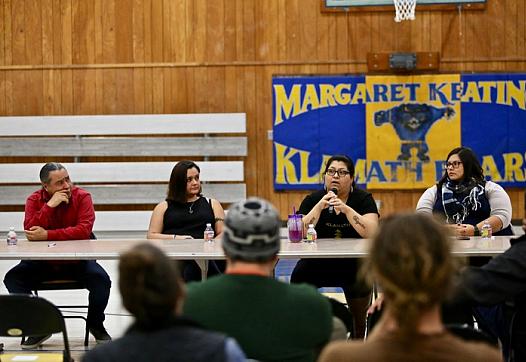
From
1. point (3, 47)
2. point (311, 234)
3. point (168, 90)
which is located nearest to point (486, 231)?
point (311, 234)

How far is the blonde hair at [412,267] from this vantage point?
197cm

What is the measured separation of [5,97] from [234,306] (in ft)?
32.9

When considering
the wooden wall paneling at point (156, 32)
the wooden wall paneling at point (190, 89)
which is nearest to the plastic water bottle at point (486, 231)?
the wooden wall paneling at point (190, 89)

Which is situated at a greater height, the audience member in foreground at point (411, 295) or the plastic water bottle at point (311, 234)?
the audience member in foreground at point (411, 295)

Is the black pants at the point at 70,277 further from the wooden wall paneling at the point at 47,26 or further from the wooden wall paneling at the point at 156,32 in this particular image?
the wooden wall paneling at the point at 47,26

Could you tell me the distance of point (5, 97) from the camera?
1197 centimetres

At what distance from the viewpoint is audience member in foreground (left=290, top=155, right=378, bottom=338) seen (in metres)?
5.70

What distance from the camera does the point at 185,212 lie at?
6.23 m

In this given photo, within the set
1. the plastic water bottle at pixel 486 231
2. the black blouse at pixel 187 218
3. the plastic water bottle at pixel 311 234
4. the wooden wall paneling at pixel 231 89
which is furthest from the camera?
the wooden wall paneling at pixel 231 89

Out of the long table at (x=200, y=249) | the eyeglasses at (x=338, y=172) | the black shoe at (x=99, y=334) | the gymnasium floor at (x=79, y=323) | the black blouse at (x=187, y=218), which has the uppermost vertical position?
the eyeglasses at (x=338, y=172)

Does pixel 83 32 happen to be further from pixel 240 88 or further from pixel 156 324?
pixel 156 324

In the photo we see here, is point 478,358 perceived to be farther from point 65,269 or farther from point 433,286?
point 65,269

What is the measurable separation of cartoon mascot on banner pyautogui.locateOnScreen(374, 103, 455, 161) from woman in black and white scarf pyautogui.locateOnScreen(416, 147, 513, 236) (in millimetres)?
5454

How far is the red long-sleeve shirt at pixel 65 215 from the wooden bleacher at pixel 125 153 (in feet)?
18.1
